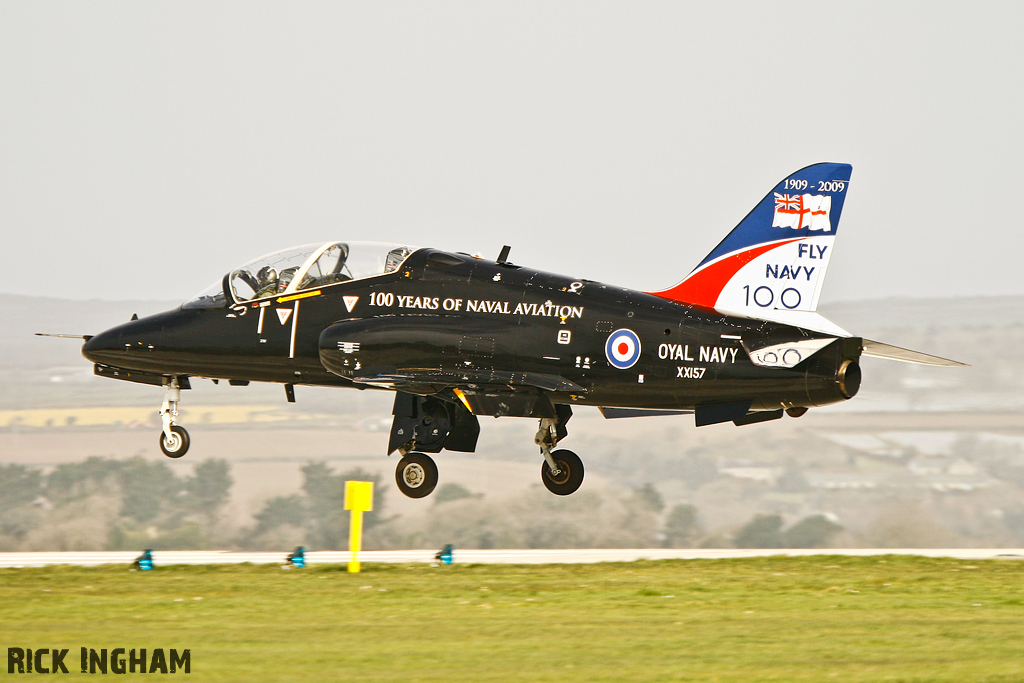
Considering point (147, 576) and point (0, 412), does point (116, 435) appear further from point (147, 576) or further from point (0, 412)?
point (147, 576)

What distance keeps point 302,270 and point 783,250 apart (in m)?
8.02

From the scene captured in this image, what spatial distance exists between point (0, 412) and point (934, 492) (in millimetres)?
39434

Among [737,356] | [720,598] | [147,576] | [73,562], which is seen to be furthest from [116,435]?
[737,356]

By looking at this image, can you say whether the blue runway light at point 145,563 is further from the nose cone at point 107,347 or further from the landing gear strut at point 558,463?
the landing gear strut at point 558,463

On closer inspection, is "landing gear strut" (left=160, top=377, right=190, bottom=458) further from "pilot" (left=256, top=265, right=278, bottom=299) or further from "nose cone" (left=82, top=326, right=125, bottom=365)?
"pilot" (left=256, top=265, right=278, bottom=299)

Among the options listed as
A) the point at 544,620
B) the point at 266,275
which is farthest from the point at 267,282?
the point at 544,620

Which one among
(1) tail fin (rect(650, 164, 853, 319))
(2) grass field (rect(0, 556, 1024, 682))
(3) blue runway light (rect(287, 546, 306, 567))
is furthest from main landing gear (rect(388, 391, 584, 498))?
(3) blue runway light (rect(287, 546, 306, 567))

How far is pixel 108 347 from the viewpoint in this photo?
2148 centimetres

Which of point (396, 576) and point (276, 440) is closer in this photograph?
point (396, 576)

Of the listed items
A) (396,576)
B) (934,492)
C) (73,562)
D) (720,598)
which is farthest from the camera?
(934,492)

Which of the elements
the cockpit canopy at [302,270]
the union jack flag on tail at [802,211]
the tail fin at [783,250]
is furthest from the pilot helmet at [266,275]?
the union jack flag on tail at [802,211]

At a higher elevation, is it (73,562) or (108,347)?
(108,347)

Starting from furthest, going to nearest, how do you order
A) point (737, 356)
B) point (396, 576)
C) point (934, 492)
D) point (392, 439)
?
point (934, 492), point (396, 576), point (392, 439), point (737, 356)

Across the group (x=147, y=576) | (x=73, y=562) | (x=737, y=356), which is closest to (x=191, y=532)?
(x=73, y=562)
